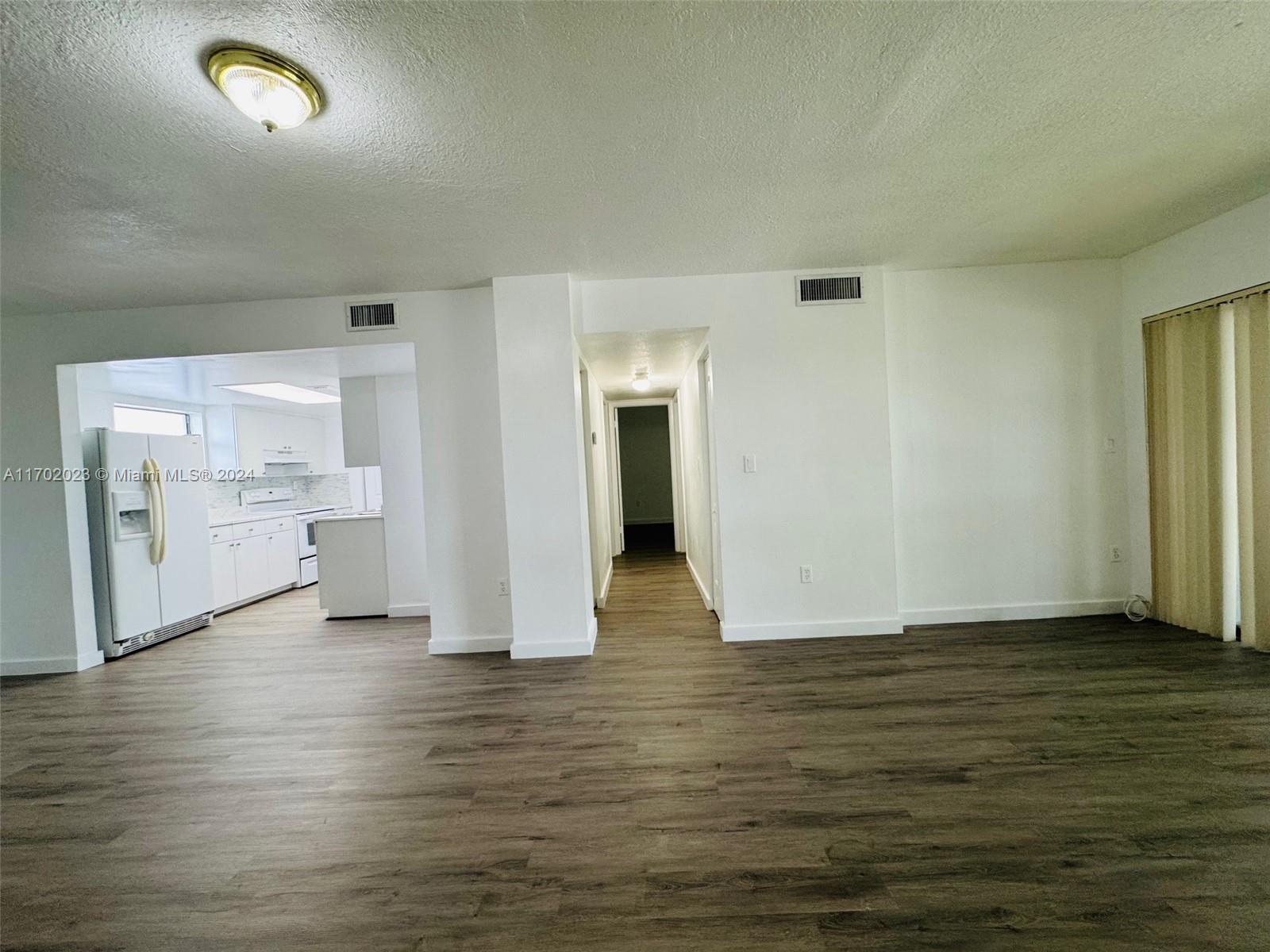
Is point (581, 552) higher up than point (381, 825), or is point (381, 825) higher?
point (581, 552)

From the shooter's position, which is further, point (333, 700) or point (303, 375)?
point (303, 375)

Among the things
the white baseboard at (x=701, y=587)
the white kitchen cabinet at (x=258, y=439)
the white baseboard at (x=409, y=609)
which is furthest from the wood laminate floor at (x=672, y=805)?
the white kitchen cabinet at (x=258, y=439)

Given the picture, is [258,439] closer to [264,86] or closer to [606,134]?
[264,86]

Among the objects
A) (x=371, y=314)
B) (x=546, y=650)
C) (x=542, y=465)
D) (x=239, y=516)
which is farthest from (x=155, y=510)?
(x=546, y=650)

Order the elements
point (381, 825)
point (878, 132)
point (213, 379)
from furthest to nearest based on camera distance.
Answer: point (213, 379) → point (878, 132) → point (381, 825)

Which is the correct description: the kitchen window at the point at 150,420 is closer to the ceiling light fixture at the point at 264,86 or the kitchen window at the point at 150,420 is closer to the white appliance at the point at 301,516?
the white appliance at the point at 301,516

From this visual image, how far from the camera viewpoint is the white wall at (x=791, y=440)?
155 inches

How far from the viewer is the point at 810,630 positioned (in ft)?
13.0

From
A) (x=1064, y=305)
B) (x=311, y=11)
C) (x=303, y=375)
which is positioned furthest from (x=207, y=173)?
(x=1064, y=305)

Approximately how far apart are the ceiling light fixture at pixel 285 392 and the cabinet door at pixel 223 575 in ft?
5.59

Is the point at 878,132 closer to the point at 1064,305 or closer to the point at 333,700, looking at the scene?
the point at 1064,305

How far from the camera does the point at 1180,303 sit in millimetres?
3660

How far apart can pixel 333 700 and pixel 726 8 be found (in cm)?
388

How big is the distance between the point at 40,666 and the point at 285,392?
3221 millimetres
